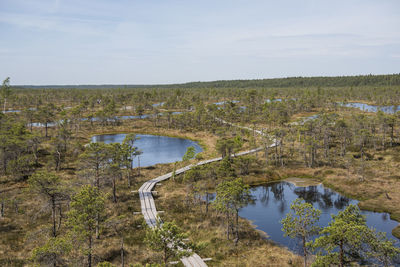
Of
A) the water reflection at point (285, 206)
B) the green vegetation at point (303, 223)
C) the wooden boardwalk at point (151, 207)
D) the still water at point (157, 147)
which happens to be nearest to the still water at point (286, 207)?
the water reflection at point (285, 206)

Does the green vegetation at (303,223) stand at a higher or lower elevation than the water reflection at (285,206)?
higher

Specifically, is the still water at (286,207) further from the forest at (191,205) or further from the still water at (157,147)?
the still water at (157,147)

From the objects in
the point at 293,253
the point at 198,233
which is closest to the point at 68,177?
the point at 198,233

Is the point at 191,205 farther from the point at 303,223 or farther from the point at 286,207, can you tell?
the point at 303,223

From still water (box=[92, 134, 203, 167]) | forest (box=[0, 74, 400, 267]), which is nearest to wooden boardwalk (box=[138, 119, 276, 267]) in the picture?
forest (box=[0, 74, 400, 267])

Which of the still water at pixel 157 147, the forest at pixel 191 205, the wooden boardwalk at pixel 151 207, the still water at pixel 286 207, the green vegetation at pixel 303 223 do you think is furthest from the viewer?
the still water at pixel 157 147

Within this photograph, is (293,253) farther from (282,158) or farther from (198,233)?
(282,158)

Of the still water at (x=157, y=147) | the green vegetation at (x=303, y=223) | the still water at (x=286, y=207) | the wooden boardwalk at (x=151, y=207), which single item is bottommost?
the still water at (x=286, y=207)

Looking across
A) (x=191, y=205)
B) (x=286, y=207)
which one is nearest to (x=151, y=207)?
(x=191, y=205)

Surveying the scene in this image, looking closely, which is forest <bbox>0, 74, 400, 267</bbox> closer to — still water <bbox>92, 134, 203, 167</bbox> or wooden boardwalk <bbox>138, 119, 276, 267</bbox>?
wooden boardwalk <bbox>138, 119, 276, 267</bbox>
